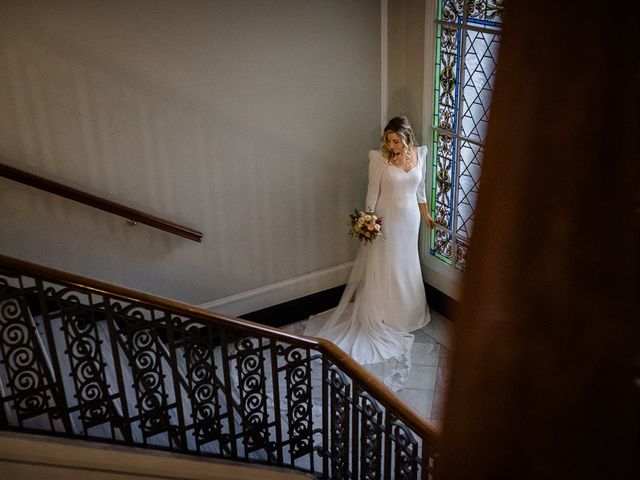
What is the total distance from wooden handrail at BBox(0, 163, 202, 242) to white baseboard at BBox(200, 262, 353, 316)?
0.80 m

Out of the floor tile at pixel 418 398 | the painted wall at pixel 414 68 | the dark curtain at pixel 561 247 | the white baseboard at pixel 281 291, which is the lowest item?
the floor tile at pixel 418 398

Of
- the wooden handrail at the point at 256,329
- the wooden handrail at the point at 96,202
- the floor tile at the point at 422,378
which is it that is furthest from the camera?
the floor tile at the point at 422,378

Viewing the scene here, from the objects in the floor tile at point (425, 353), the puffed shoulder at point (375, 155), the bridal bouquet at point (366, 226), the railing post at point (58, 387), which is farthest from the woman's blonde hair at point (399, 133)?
the railing post at point (58, 387)

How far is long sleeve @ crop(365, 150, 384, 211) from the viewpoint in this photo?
21.0 feet

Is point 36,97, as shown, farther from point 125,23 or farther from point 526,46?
point 526,46

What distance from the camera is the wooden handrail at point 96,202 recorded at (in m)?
5.26

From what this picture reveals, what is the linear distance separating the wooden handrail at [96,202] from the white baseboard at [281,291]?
2.63ft

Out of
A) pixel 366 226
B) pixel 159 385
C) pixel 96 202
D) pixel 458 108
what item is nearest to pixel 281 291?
pixel 366 226

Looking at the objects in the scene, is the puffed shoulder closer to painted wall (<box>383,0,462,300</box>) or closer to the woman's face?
the woman's face

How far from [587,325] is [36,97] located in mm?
5532

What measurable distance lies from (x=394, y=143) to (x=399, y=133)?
91mm

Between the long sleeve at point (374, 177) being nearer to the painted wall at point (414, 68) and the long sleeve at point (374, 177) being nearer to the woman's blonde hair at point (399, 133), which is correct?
the woman's blonde hair at point (399, 133)

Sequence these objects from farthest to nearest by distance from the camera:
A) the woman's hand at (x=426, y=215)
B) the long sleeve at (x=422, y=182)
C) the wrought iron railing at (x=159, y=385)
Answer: the woman's hand at (x=426, y=215) → the long sleeve at (x=422, y=182) → the wrought iron railing at (x=159, y=385)

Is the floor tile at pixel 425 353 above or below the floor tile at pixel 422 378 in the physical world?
above
